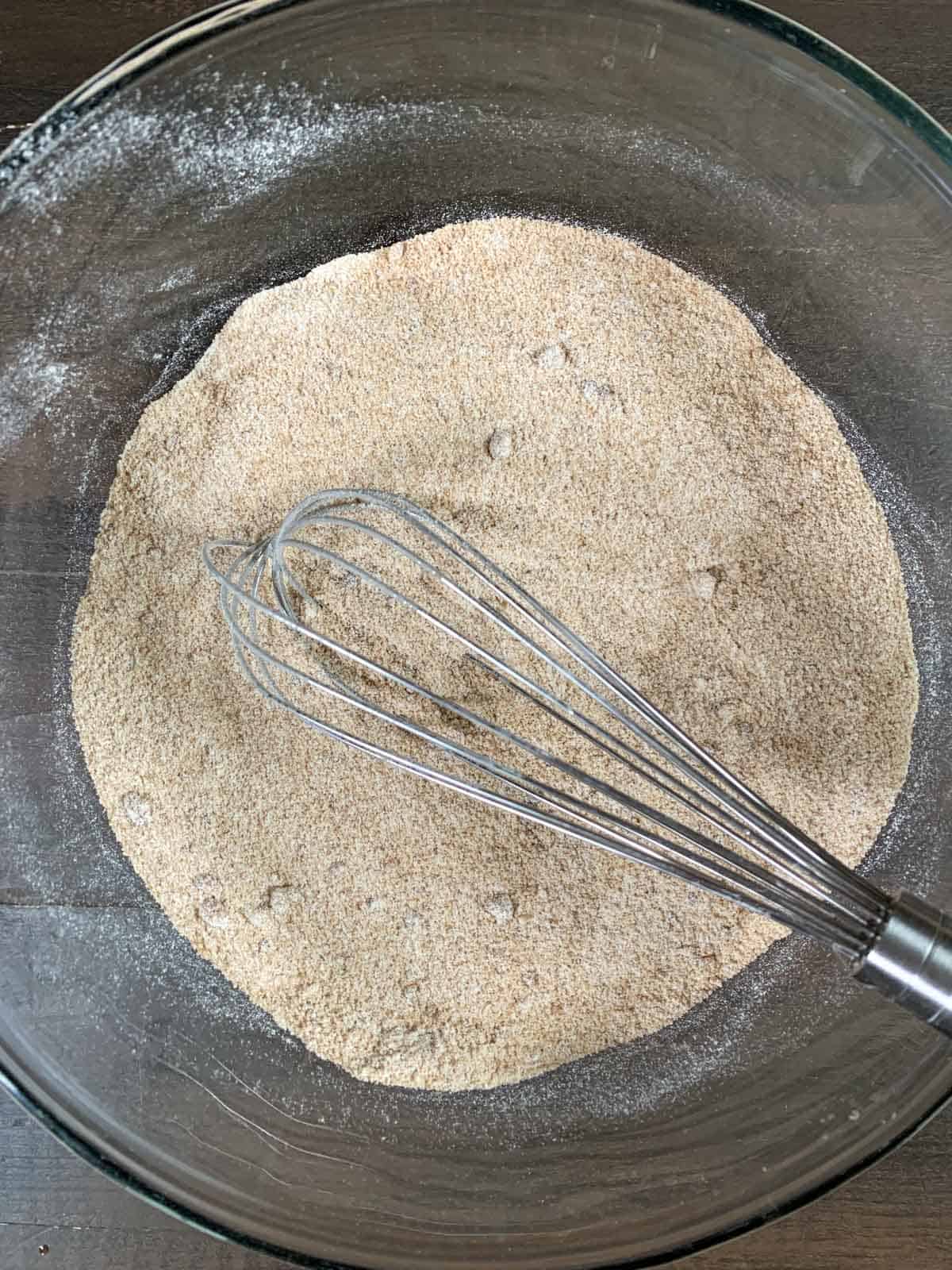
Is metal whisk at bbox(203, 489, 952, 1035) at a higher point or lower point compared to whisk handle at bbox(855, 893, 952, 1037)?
higher

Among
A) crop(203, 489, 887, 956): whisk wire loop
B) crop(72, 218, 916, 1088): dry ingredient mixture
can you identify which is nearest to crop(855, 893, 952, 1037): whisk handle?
crop(203, 489, 887, 956): whisk wire loop

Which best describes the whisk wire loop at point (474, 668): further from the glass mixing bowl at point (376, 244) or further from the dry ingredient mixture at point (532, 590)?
the glass mixing bowl at point (376, 244)

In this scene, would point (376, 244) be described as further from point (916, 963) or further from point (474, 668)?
point (916, 963)

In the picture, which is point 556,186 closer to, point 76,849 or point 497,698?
point 497,698

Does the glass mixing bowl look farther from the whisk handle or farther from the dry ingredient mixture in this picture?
the whisk handle

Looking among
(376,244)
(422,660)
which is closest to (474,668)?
(422,660)

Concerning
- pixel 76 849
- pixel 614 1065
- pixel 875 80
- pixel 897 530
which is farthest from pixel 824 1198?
pixel 875 80

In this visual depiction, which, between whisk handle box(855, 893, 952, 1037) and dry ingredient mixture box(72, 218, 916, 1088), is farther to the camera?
dry ingredient mixture box(72, 218, 916, 1088)
